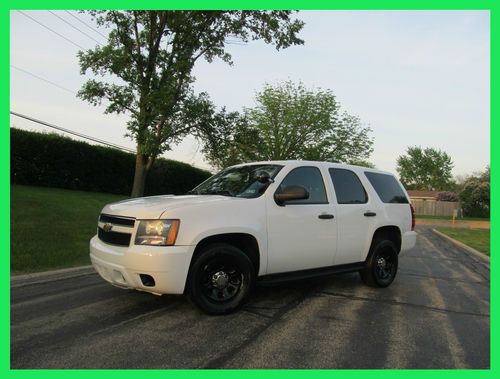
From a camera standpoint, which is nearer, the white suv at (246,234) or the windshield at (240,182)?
the white suv at (246,234)

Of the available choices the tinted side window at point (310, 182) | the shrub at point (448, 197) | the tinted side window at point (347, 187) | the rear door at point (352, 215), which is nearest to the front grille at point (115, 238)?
the tinted side window at point (310, 182)

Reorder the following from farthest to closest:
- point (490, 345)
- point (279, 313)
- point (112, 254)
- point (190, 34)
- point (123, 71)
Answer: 1. point (190, 34)
2. point (123, 71)
3. point (279, 313)
4. point (112, 254)
5. point (490, 345)

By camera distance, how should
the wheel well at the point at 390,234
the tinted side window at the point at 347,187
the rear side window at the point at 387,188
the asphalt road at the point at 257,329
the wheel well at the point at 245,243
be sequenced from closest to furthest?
1. the asphalt road at the point at 257,329
2. the wheel well at the point at 245,243
3. the tinted side window at the point at 347,187
4. the wheel well at the point at 390,234
5. the rear side window at the point at 387,188

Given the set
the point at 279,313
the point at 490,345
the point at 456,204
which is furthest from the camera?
the point at 456,204

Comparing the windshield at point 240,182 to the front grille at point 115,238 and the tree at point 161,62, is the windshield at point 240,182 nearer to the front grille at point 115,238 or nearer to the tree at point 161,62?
the front grille at point 115,238

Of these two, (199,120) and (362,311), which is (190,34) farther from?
(362,311)

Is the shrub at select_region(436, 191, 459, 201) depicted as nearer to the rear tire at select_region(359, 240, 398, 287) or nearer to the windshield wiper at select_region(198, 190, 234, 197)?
the rear tire at select_region(359, 240, 398, 287)

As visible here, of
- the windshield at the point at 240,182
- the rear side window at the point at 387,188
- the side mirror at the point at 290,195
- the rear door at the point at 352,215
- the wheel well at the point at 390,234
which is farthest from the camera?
the rear side window at the point at 387,188

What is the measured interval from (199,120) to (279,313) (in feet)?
48.1

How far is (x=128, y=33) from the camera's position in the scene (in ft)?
60.3

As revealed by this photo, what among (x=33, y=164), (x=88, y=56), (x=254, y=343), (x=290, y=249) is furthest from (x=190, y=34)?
(x=254, y=343)

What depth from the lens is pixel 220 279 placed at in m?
4.85

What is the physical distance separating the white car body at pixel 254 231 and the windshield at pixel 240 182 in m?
0.13

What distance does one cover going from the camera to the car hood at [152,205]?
4605mm
